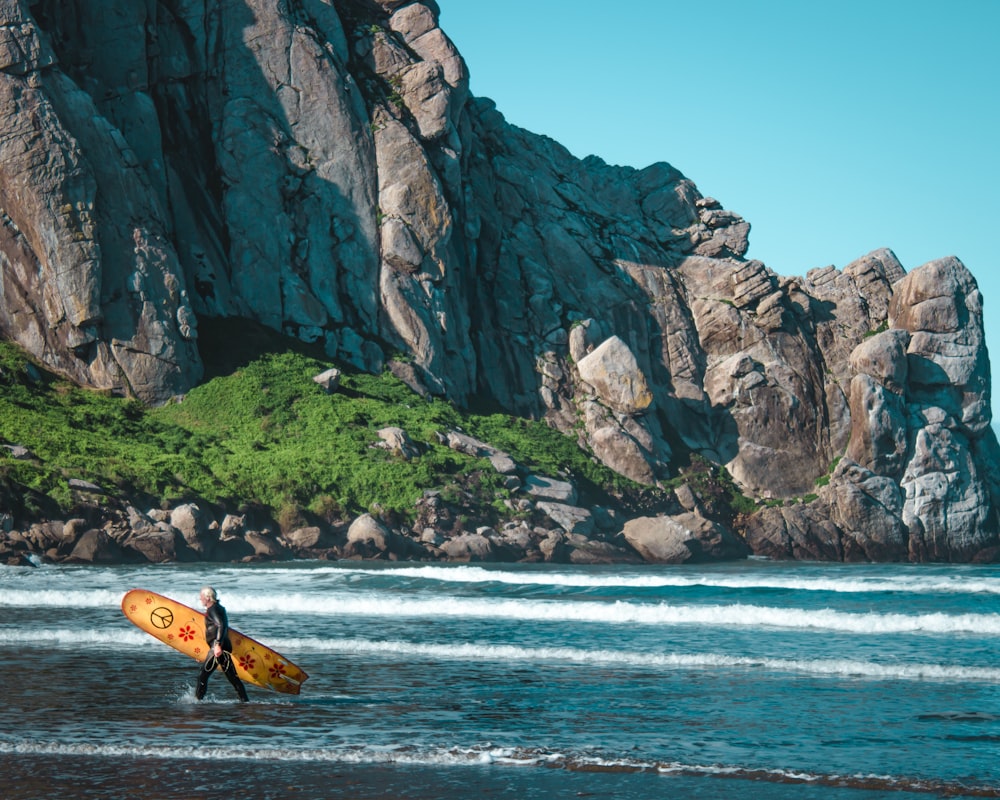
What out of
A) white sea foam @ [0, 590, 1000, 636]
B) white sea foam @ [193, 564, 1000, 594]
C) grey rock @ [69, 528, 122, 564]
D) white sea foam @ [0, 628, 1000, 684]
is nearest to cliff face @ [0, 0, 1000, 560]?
grey rock @ [69, 528, 122, 564]

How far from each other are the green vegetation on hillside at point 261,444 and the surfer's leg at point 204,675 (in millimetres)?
23107

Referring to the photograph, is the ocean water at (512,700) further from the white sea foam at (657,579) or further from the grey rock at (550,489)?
the grey rock at (550,489)

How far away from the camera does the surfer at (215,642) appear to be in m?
14.5

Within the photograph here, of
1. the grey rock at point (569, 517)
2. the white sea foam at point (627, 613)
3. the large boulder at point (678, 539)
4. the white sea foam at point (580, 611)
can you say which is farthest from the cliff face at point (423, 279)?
the white sea foam at point (627, 613)

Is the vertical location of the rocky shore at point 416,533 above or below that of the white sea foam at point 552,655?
above

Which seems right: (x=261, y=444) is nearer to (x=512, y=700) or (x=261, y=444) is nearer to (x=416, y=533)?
(x=416, y=533)

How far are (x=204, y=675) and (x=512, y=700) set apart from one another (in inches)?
171

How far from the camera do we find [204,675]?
1471cm

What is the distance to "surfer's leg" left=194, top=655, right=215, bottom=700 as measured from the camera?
14.6 meters

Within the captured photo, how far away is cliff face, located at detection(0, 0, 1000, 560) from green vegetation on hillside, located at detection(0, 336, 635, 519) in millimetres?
2021

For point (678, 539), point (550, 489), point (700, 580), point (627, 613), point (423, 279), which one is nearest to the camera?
point (627, 613)

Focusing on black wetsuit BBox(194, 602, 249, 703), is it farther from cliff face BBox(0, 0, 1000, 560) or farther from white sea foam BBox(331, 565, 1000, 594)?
cliff face BBox(0, 0, 1000, 560)

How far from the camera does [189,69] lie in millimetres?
54531

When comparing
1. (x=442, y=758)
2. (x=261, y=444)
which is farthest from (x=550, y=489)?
(x=442, y=758)
